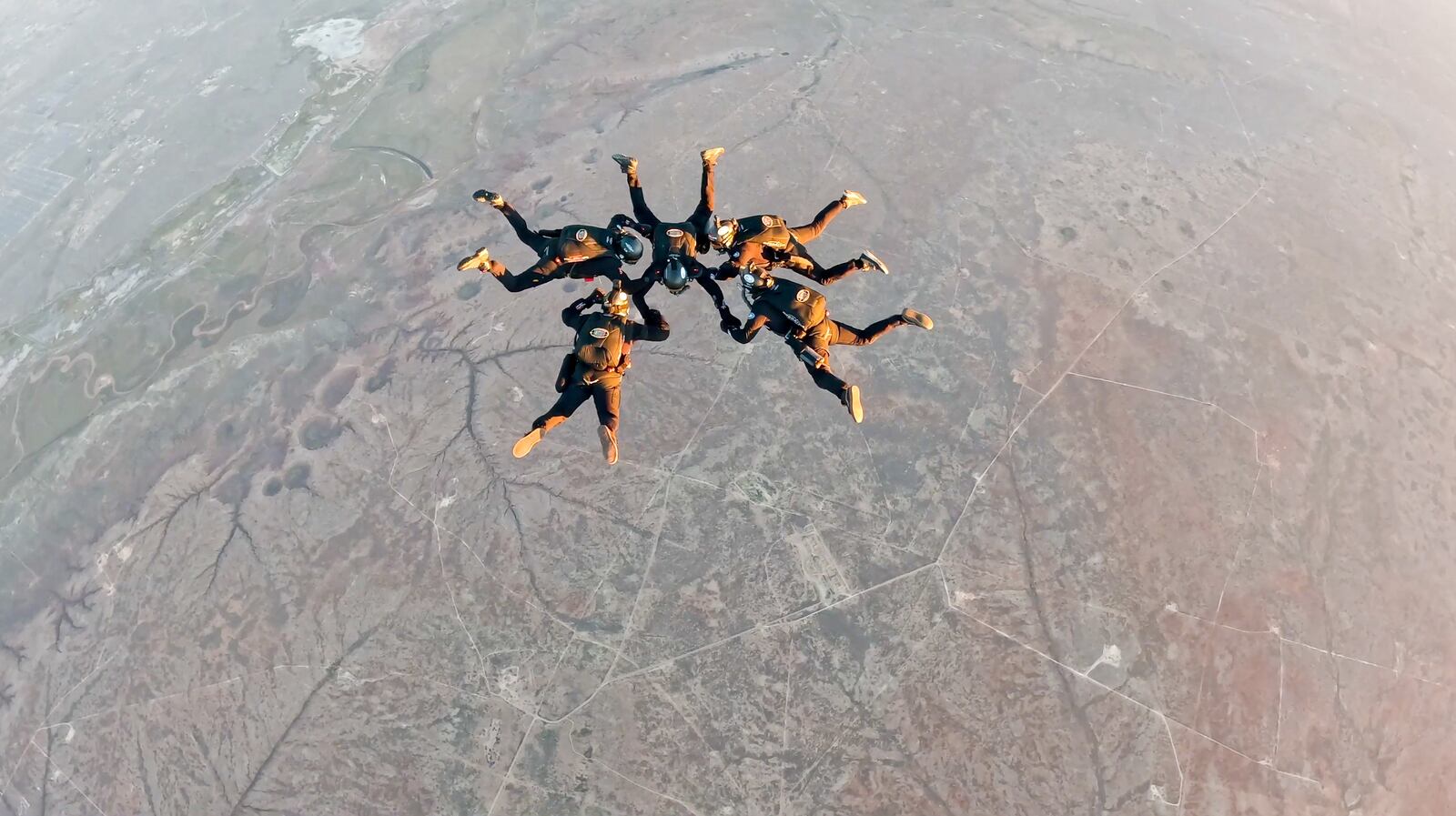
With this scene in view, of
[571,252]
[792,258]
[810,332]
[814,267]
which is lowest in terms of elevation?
[810,332]

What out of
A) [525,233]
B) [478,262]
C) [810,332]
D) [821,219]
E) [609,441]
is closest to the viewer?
[478,262]

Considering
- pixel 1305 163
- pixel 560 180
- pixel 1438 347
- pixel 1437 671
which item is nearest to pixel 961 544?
pixel 1437 671

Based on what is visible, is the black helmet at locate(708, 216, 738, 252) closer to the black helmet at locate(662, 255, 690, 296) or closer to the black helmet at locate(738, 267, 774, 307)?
the black helmet at locate(738, 267, 774, 307)

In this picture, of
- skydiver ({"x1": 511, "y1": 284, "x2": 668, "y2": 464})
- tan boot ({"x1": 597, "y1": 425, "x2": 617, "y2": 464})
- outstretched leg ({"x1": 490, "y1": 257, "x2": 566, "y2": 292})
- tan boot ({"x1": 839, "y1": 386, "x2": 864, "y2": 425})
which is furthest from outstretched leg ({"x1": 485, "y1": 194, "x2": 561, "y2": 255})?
tan boot ({"x1": 839, "y1": 386, "x2": 864, "y2": 425})

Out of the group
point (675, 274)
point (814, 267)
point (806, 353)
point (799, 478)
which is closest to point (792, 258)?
point (814, 267)

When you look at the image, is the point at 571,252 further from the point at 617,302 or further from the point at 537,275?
the point at 617,302

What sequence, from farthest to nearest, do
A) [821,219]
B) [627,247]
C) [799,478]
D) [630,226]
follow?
[799,478]
[821,219]
[630,226]
[627,247]

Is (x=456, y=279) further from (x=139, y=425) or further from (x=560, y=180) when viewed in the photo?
(x=139, y=425)
